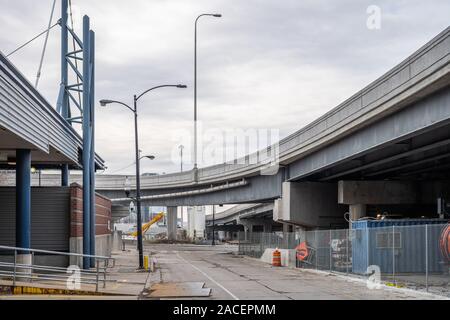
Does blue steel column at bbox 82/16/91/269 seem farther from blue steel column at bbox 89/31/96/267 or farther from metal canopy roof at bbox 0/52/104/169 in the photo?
metal canopy roof at bbox 0/52/104/169

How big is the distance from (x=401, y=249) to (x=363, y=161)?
9.04 metres

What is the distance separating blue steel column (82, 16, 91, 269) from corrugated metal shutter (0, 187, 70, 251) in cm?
134

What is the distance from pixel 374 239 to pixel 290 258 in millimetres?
14225

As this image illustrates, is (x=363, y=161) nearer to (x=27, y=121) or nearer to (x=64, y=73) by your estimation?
(x=64, y=73)

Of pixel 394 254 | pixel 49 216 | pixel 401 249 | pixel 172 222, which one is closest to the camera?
pixel 394 254

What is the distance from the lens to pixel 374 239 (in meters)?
30.3

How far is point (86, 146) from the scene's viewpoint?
3525 centimetres

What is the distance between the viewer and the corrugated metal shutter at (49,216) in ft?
104

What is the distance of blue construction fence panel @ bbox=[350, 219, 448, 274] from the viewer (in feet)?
92.9

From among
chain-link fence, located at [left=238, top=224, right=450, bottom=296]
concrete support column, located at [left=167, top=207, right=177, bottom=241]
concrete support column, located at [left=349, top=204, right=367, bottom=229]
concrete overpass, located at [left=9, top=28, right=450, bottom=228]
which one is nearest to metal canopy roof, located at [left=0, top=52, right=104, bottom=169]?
concrete overpass, located at [left=9, top=28, right=450, bottom=228]

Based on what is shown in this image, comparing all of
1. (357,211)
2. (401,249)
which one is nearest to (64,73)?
(357,211)

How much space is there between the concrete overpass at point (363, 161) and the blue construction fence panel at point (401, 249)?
364cm

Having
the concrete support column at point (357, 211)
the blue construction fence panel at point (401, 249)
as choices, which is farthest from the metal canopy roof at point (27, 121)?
the concrete support column at point (357, 211)
